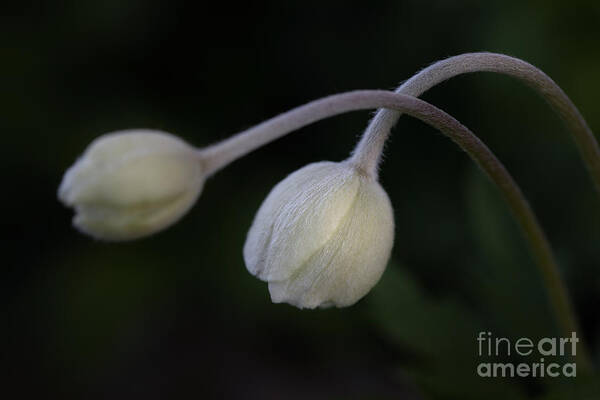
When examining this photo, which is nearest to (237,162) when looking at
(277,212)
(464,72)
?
(277,212)

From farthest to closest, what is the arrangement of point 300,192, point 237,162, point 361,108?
point 237,162 → point 300,192 → point 361,108

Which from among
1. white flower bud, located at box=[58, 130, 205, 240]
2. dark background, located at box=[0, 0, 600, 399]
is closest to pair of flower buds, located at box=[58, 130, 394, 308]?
white flower bud, located at box=[58, 130, 205, 240]

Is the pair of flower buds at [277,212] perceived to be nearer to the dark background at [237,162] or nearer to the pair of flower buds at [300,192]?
the pair of flower buds at [300,192]

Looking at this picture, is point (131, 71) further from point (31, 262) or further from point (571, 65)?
point (571, 65)

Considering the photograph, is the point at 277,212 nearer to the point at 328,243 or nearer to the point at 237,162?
the point at 328,243

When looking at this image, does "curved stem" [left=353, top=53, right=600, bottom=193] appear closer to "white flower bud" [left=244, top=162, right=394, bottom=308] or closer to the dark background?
"white flower bud" [left=244, top=162, right=394, bottom=308]

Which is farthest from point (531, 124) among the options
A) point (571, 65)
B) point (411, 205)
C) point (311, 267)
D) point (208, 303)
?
point (311, 267)
